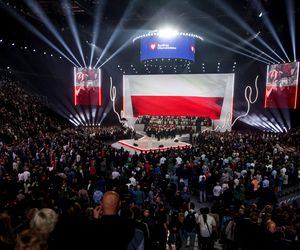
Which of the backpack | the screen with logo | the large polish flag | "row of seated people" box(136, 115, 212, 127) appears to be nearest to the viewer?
the backpack

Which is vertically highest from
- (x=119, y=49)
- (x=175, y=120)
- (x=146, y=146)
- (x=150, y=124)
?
(x=119, y=49)

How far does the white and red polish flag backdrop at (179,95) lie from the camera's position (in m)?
28.0

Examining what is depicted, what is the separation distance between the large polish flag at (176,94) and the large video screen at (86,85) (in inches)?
228

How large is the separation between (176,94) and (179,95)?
32 centimetres

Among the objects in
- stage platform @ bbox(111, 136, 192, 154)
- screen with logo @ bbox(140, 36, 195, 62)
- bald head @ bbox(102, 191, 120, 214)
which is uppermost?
screen with logo @ bbox(140, 36, 195, 62)

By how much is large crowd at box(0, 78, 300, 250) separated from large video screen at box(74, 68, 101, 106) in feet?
18.2

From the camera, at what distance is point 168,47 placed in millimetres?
20797

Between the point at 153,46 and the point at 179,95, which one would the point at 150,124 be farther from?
the point at 153,46

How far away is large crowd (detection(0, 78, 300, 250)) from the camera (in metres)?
2.45

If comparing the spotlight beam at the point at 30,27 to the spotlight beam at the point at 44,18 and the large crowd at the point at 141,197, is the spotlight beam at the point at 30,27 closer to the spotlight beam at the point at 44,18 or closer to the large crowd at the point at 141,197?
the spotlight beam at the point at 44,18

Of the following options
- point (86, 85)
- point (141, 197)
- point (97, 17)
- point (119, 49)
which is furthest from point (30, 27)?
point (141, 197)

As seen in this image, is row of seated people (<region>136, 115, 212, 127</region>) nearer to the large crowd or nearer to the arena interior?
the arena interior

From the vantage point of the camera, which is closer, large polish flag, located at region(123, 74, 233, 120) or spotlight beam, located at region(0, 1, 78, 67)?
spotlight beam, located at region(0, 1, 78, 67)

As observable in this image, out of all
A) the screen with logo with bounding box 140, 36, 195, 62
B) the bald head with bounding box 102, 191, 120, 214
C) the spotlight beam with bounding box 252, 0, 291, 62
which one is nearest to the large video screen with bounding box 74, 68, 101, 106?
the screen with logo with bounding box 140, 36, 195, 62
